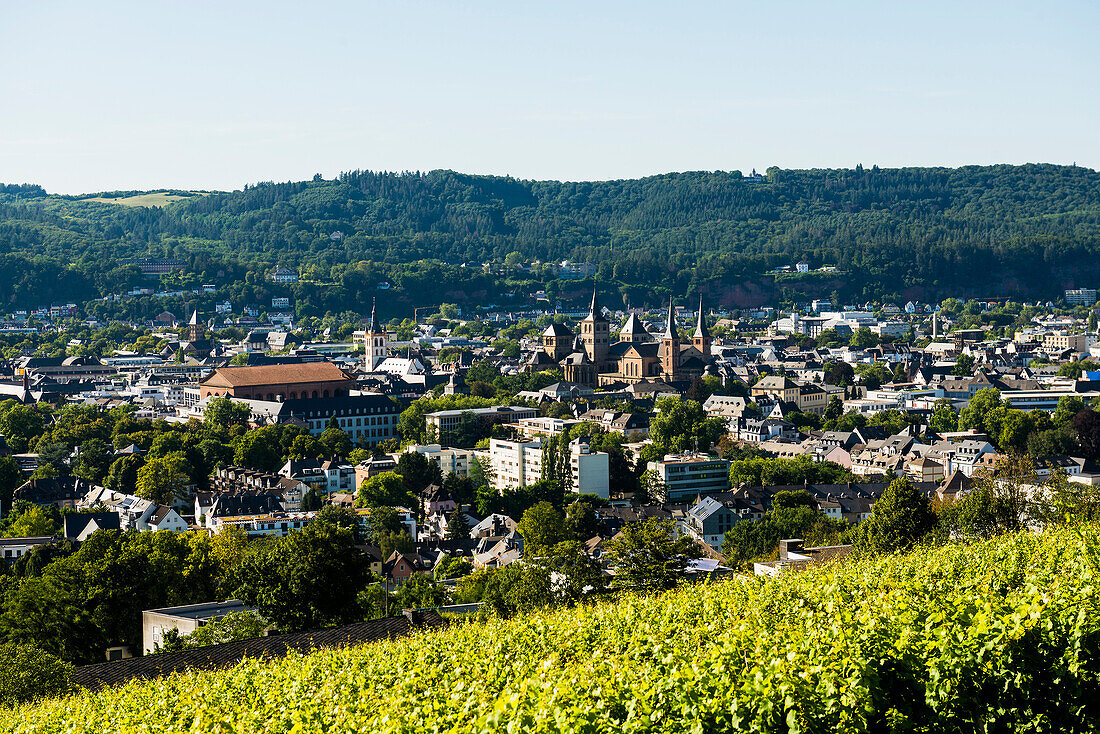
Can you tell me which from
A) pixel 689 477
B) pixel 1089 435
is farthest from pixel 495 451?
pixel 1089 435

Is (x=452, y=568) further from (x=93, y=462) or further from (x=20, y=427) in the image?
(x=20, y=427)

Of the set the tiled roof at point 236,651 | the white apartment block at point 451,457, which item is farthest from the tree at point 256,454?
the tiled roof at point 236,651

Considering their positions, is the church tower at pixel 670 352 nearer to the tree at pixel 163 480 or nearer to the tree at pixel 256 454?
the tree at pixel 256 454

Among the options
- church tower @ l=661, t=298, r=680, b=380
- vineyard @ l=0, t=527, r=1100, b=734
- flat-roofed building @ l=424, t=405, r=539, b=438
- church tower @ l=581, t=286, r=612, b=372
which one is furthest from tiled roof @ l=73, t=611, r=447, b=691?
church tower @ l=581, t=286, r=612, b=372

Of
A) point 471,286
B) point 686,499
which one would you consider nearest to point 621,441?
point 686,499

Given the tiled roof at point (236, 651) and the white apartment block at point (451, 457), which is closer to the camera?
the tiled roof at point (236, 651)

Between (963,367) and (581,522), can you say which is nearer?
(581,522)

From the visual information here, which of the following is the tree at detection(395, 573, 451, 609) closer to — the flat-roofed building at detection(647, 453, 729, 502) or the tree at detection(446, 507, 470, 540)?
the tree at detection(446, 507, 470, 540)
